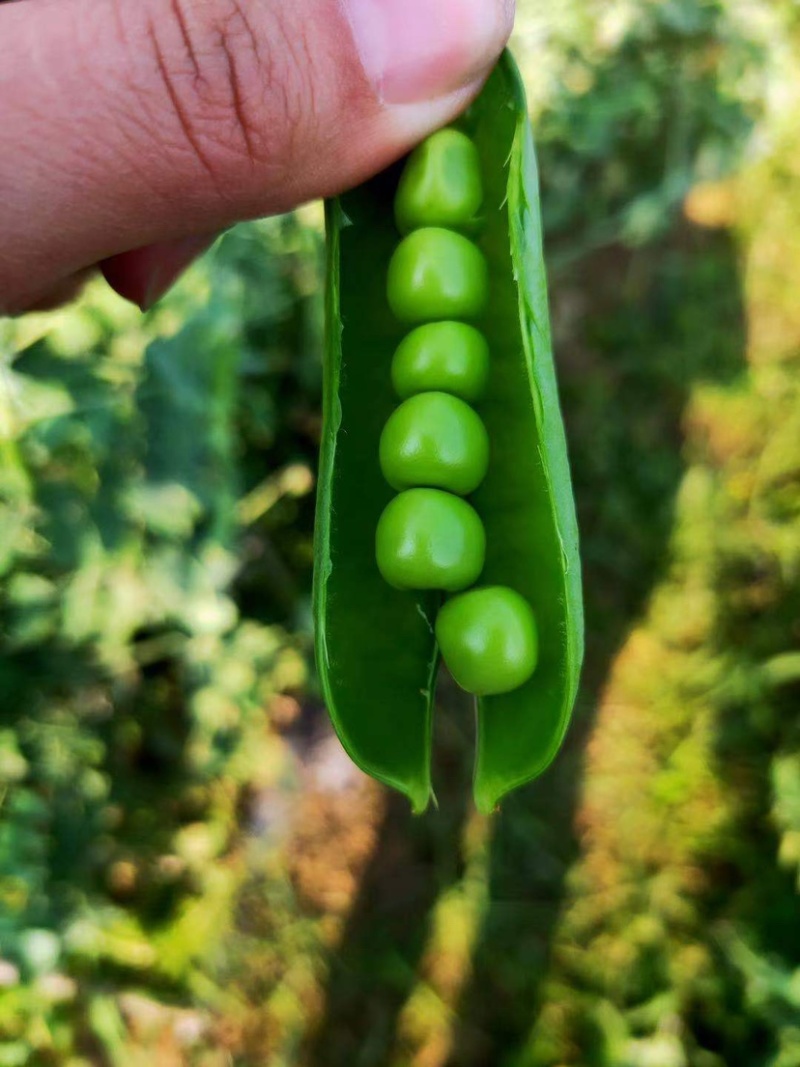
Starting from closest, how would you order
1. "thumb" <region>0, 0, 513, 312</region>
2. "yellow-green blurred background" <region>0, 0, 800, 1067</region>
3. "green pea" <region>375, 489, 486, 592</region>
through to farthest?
"thumb" <region>0, 0, 513, 312</region> < "green pea" <region>375, 489, 486, 592</region> < "yellow-green blurred background" <region>0, 0, 800, 1067</region>

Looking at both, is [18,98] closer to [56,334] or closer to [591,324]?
[56,334]

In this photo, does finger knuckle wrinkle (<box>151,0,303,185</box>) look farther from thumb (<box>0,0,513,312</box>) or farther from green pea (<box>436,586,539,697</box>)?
green pea (<box>436,586,539,697</box>)

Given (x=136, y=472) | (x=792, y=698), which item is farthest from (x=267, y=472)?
(x=792, y=698)

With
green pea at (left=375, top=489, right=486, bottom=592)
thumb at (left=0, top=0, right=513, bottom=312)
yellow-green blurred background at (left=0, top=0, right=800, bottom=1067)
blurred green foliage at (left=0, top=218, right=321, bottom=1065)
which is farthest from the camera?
yellow-green blurred background at (left=0, top=0, right=800, bottom=1067)

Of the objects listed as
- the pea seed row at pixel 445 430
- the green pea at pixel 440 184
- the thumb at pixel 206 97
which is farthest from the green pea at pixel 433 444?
the thumb at pixel 206 97

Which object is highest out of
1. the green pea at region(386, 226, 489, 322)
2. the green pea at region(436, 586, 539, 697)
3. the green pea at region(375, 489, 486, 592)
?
the green pea at region(386, 226, 489, 322)

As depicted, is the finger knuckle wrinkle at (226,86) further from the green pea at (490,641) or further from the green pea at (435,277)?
the green pea at (490,641)

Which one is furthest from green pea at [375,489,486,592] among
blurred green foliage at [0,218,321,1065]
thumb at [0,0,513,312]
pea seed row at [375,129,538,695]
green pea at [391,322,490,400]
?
blurred green foliage at [0,218,321,1065]
